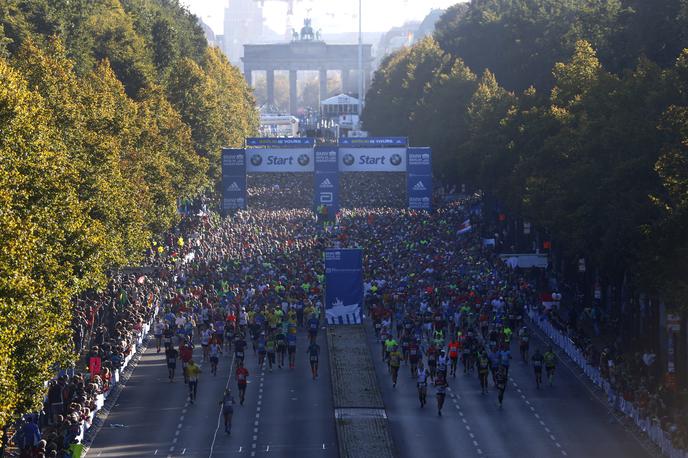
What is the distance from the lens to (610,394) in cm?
4103

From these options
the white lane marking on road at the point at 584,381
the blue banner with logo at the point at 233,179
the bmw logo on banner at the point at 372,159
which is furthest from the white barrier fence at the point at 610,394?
the bmw logo on banner at the point at 372,159

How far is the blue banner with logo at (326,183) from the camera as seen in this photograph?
93625 millimetres

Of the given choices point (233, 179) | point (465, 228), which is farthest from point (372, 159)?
point (465, 228)

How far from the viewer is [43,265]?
119 ft

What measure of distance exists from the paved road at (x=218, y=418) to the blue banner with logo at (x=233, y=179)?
48.1 meters

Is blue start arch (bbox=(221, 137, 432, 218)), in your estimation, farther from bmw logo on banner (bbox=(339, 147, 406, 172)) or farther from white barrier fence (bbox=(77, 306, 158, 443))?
white barrier fence (bbox=(77, 306, 158, 443))

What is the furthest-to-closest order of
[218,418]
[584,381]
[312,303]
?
[312,303] → [584,381] → [218,418]

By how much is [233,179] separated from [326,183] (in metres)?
6.06

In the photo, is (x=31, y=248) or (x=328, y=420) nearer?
(x=31, y=248)

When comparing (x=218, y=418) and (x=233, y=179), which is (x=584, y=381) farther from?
(x=233, y=179)

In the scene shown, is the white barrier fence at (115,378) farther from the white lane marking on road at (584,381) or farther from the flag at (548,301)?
the flag at (548,301)

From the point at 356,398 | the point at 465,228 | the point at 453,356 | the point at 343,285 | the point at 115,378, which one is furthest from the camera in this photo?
the point at 465,228

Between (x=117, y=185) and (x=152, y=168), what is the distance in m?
13.6

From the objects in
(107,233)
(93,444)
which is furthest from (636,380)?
(107,233)
